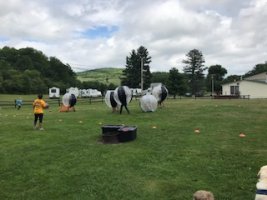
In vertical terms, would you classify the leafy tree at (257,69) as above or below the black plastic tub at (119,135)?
above

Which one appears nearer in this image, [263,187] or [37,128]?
[263,187]

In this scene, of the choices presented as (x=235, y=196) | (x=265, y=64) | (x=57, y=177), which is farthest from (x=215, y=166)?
(x=265, y=64)

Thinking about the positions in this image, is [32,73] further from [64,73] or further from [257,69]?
[257,69]

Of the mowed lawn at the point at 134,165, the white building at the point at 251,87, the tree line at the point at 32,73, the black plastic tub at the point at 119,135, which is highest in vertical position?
the tree line at the point at 32,73

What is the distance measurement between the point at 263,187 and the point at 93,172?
187 inches

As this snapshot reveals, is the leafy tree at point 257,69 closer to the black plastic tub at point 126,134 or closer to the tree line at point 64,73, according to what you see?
the tree line at point 64,73

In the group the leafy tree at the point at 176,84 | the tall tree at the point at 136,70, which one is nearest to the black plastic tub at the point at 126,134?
the leafy tree at the point at 176,84

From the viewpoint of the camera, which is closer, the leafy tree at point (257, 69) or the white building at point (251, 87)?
the white building at point (251, 87)

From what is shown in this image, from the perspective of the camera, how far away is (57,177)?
845cm

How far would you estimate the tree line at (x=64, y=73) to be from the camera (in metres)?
83.4

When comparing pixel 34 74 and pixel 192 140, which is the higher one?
pixel 34 74

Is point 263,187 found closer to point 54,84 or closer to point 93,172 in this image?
point 93,172

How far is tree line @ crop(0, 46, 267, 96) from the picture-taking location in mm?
83438

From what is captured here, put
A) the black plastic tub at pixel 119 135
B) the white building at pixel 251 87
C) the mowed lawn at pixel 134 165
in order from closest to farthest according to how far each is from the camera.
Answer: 1. the mowed lawn at pixel 134 165
2. the black plastic tub at pixel 119 135
3. the white building at pixel 251 87
